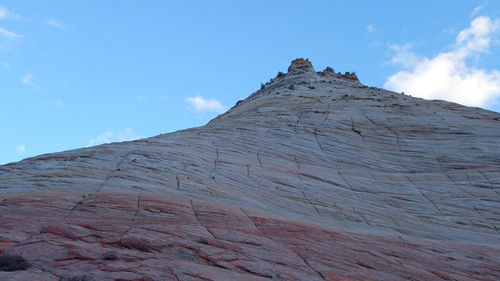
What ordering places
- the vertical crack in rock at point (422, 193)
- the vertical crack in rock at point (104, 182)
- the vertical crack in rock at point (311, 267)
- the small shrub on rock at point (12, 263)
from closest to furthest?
1. the small shrub on rock at point (12, 263)
2. the vertical crack in rock at point (311, 267)
3. the vertical crack in rock at point (104, 182)
4. the vertical crack in rock at point (422, 193)

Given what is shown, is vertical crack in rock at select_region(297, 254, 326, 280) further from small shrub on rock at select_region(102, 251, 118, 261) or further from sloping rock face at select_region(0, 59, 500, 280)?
small shrub on rock at select_region(102, 251, 118, 261)

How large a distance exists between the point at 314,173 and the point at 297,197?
3.14m

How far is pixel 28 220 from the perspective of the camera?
1051cm

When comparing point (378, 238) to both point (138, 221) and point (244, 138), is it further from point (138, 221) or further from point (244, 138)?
point (244, 138)

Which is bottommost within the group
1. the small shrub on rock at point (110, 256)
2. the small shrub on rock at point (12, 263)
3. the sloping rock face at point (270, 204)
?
the small shrub on rock at point (12, 263)

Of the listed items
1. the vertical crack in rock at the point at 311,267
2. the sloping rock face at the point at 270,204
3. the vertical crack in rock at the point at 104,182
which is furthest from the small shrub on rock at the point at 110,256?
the vertical crack in rock at the point at 311,267

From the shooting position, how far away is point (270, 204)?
1539cm

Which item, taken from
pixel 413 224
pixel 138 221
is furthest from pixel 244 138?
pixel 138 221

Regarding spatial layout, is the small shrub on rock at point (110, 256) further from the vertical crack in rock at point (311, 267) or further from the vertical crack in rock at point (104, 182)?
the vertical crack in rock at point (311, 267)

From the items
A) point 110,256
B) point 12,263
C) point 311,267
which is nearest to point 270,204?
point 311,267

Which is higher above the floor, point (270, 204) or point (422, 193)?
point (422, 193)

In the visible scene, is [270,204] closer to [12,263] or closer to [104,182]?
[104,182]

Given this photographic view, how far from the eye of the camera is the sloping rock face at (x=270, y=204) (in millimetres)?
9641

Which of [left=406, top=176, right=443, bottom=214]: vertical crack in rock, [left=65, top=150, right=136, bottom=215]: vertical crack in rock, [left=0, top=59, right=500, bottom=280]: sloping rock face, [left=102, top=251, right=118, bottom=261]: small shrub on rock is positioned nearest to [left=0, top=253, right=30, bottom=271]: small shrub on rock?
[left=0, top=59, right=500, bottom=280]: sloping rock face
